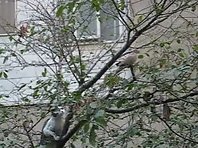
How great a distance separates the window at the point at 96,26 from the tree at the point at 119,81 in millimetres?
29

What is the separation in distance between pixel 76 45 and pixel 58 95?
144 cm

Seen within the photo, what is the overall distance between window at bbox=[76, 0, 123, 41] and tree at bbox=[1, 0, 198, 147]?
0.03m

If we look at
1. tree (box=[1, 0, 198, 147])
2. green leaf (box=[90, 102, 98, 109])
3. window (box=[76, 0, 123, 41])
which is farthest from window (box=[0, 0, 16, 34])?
green leaf (box=[90, 102, 98, 109])

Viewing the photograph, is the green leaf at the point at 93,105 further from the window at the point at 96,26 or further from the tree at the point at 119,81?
the window at the point at 96,26

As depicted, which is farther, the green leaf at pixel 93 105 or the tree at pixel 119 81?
the tree at pixel 119 81

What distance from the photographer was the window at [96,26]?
19.7ft

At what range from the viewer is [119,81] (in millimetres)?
4262

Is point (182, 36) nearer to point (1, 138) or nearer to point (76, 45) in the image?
point (76, 45)

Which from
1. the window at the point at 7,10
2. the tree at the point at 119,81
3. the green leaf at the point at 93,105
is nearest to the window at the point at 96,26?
the tree at the point at 119,81

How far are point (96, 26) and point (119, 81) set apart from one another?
3.49m

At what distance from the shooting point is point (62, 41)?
5.94m

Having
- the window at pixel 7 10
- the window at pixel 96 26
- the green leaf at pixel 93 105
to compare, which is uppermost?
the window at pixel 7 10

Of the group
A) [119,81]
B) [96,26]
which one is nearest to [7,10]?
[96,26]

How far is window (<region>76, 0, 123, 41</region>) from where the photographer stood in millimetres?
5994
